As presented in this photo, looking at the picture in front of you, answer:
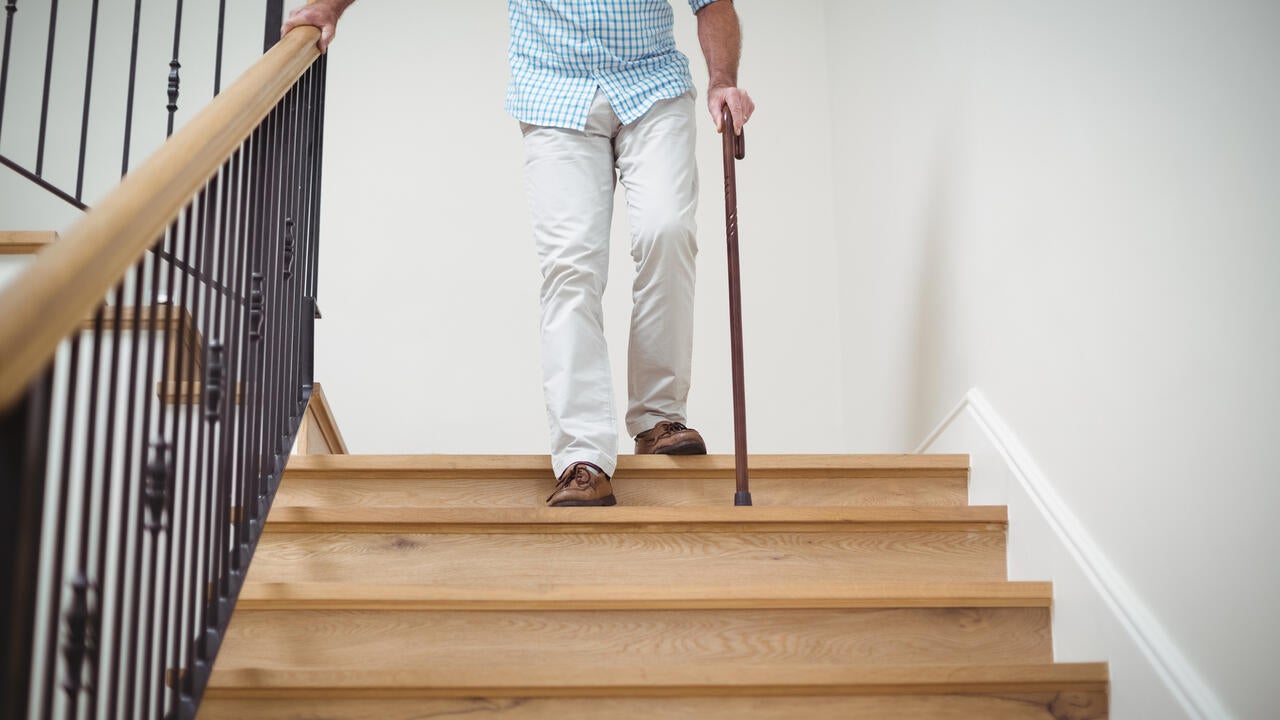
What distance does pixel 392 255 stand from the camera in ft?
12.2

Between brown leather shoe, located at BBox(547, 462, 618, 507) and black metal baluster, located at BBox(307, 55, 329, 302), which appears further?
black metal baluster, located at BBox(307, 55, 329, 302)

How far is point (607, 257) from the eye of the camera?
2.19 meters

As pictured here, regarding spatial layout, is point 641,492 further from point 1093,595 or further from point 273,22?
point 273,22

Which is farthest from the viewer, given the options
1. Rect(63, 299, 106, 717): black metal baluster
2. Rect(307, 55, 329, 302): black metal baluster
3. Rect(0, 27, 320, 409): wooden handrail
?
Rect(307, 55, 329, 302): black metal baluster

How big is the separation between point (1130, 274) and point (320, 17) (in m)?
1.41

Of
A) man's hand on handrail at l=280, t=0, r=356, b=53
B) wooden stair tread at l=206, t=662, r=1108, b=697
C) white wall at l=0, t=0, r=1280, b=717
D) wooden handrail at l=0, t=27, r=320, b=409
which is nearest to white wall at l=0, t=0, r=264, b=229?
white wall at l=0, t=0, r=1280, b=717

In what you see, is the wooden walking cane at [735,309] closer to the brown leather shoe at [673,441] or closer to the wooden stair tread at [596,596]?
the brown leather shoe at [673,441]

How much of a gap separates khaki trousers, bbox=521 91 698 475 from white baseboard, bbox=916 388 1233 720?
0.64 metres

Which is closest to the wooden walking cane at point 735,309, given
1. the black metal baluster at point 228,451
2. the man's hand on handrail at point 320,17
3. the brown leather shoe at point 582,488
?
the brown leather shoe at point 582,488

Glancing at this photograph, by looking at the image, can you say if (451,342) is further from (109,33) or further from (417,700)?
(417,700)

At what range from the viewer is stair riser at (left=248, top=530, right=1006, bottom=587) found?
1.81 meters

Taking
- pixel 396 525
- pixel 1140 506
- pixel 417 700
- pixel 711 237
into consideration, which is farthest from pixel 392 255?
pixel 1140 506

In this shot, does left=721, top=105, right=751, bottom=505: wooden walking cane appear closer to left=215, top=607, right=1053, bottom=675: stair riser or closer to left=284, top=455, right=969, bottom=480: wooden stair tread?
left=284, top=455, right=969, bottom=480: wooden stair tread

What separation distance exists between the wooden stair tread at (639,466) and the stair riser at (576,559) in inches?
10.0
